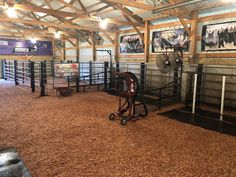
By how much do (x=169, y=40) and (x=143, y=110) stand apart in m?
3.15

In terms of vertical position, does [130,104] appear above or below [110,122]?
above

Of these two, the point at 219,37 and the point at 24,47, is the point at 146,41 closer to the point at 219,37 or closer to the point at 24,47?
the point at 219,37

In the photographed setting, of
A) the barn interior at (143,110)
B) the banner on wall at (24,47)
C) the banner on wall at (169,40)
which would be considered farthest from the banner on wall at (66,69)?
the banner on wall at (24,47)

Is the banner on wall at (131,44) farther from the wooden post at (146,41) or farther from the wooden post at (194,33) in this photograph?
the wooden post at (194,33)

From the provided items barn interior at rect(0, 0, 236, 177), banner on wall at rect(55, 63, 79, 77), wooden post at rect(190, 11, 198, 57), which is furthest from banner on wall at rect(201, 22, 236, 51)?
banner on wall at rect(55, 63, 79, 77)

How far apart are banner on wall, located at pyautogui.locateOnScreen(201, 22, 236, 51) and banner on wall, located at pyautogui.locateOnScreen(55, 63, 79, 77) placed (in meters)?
4.99

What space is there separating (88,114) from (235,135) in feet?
10.5

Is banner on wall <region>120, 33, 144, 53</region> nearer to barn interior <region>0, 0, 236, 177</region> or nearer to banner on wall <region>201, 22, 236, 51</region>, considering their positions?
barn interior <region>0, 0, 236, 177</region>

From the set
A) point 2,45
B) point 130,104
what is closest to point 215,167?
point 130,104

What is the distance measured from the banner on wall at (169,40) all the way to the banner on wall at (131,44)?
81 cm

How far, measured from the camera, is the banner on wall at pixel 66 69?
781cm

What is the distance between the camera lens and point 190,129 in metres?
3.90

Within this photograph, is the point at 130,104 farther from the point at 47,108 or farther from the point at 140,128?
the point at 47,108

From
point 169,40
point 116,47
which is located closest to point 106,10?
point 116,47
